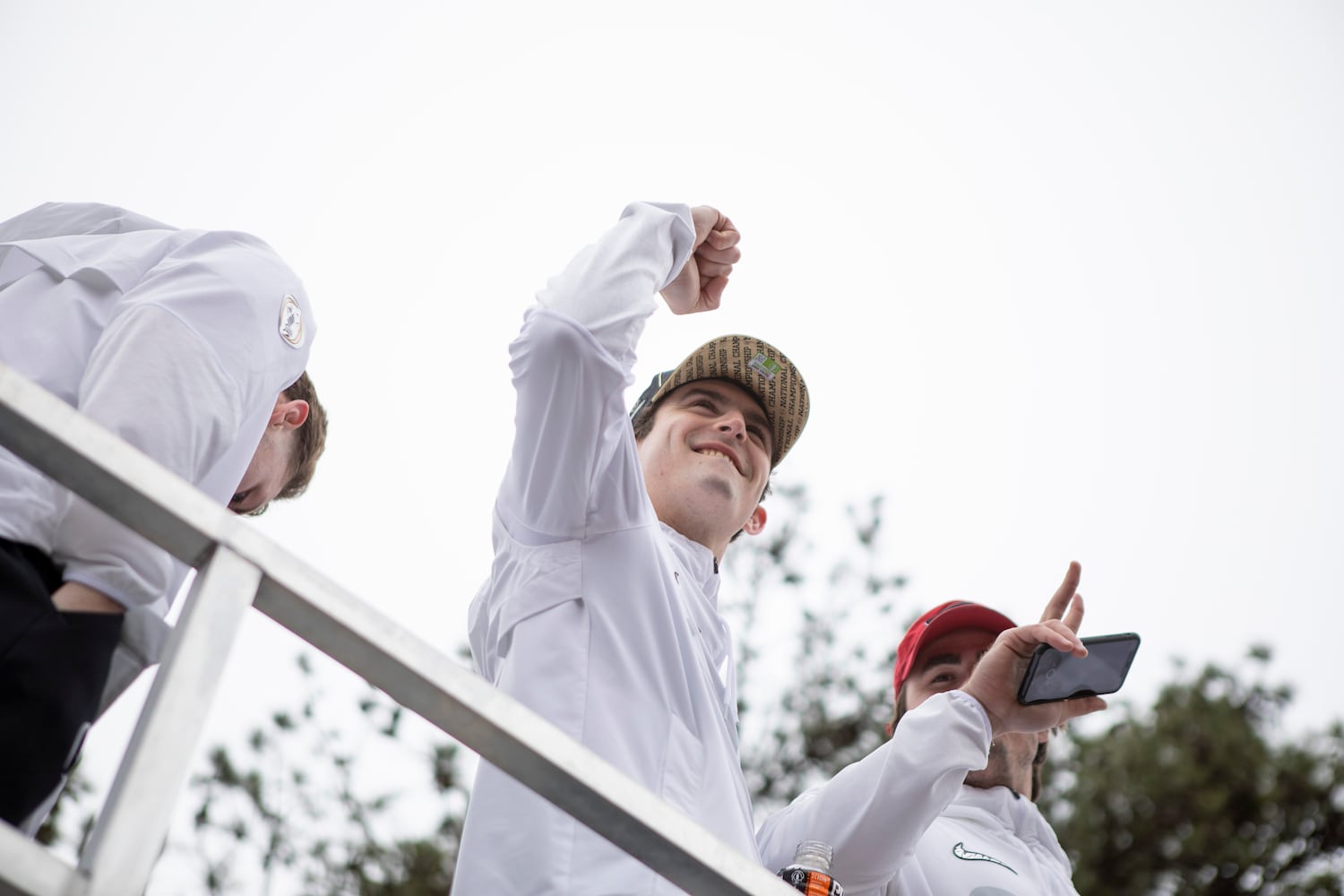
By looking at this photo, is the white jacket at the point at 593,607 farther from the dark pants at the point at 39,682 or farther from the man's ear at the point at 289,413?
the dark pants at the point at 39,682

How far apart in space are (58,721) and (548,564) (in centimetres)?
103

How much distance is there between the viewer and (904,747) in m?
2.57

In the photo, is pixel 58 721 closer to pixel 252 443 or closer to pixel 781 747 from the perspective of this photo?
pixel 252 443

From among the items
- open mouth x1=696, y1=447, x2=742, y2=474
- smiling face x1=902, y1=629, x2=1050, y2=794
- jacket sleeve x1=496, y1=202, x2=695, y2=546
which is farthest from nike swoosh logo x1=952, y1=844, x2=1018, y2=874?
jacket sleeve x1=496, y1=202, x2=695, y2=546

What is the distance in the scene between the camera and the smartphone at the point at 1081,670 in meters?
2.69

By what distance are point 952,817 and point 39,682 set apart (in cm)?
253

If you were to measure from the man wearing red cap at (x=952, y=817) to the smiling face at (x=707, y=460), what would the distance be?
627mm

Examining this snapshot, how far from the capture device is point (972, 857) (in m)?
3.04

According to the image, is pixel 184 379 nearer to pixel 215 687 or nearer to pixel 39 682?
pixel 39 682

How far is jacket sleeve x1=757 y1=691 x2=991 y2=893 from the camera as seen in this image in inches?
99.5

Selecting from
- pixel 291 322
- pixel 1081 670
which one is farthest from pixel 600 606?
pixel 1081 670

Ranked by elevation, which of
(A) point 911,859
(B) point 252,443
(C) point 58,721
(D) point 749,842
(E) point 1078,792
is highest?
(B) point 252,443

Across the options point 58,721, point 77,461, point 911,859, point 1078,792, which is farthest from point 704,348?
point 1078,792

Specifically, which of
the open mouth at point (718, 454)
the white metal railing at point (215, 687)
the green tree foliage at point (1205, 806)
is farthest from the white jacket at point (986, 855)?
the green tree foliage at point (1205, 806)
